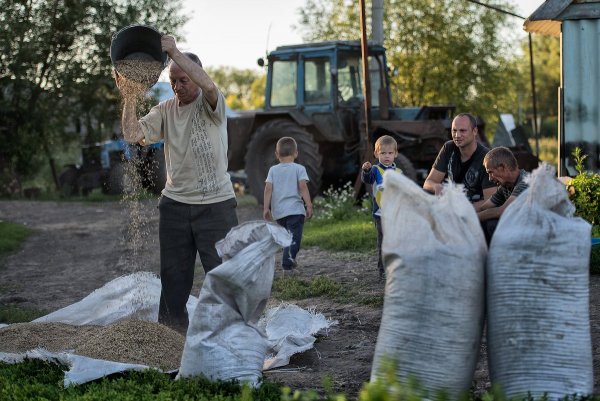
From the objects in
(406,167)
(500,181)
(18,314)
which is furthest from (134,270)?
(406,167)

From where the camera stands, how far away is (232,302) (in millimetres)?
4793

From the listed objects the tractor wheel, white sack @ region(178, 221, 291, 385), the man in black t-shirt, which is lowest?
white sack @ region(178, 221, 291, 385)

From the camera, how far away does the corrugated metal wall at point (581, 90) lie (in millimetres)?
10203

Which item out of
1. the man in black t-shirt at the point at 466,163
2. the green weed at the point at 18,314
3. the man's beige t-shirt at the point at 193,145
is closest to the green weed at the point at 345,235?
the man in black t-shirt at the point at 466,163

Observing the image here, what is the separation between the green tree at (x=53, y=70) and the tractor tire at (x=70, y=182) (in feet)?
2.35

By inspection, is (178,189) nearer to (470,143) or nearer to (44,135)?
(470,143)

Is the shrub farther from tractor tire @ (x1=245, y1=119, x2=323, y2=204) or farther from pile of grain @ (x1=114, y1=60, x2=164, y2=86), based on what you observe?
tractor tire @ (x1=245, y1=119, x2=323, y2=204)

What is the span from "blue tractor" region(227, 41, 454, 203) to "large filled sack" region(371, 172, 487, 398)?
11.4 meters

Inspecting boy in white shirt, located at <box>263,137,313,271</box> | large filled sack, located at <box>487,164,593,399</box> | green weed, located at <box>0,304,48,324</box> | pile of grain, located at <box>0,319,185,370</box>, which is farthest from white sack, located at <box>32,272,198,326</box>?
large filled sack, located at <box>487,164,593,399</box>

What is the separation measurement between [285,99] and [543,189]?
13240 millimetres

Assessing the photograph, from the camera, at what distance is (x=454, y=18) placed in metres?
A: 31.5

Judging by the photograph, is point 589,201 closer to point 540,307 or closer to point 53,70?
point 540,307

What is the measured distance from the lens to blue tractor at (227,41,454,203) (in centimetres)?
1577

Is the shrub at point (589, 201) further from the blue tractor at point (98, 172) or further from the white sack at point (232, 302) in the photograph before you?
the blue tractor at point (98, 172)
